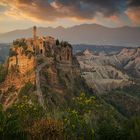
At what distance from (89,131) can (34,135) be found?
32930 mm

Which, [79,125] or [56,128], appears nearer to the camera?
[56,128]

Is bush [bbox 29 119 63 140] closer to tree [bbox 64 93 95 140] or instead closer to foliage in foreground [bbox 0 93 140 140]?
foliage in foreground [bbox 0 93 140 140]

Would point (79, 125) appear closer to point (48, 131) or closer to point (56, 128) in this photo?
point (56, 128)

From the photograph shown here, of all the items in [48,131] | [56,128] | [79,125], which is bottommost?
[79,125]

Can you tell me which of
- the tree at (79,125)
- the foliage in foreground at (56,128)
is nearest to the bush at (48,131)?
the foliage in foreground at (56,128)

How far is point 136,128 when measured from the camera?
4158 inches

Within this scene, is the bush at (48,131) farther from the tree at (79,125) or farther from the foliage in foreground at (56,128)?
the tree at (79,125)

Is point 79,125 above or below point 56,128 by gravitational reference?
below

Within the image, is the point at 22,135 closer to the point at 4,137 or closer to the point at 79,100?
the point at 4,137

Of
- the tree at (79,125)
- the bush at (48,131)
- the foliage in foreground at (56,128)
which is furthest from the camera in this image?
the tree at (79,125)

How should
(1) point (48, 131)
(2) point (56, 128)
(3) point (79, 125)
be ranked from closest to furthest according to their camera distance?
(1) point (48, 131) < (2) point (56, 128) < (3) point (79, 125)

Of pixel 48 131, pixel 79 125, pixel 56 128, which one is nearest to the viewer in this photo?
pixel 48 131

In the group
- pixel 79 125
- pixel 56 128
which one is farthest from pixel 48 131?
pixel 79 125

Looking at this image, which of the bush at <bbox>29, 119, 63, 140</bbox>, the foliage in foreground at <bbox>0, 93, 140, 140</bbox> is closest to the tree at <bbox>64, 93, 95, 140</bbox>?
the foliage in foreground at <bbox>0, 93, 140, 140</bbox>
